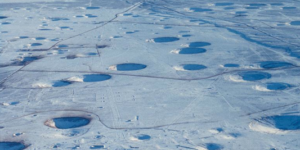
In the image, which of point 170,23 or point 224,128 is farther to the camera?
point 170,23

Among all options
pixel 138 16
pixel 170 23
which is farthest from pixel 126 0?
pixel 170 23

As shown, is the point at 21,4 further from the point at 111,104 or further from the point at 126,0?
the point at 111,104

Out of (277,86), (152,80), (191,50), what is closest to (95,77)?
(152,80)

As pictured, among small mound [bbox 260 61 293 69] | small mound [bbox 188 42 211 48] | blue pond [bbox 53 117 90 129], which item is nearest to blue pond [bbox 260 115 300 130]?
small mound [bbox 260 61 293 69]

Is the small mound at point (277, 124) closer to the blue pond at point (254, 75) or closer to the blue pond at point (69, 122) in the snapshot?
the blue pond at point (254, 75)

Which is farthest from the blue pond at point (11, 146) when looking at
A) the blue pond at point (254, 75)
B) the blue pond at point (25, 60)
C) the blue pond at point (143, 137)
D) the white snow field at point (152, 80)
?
the blue pond at point (254, 75)
